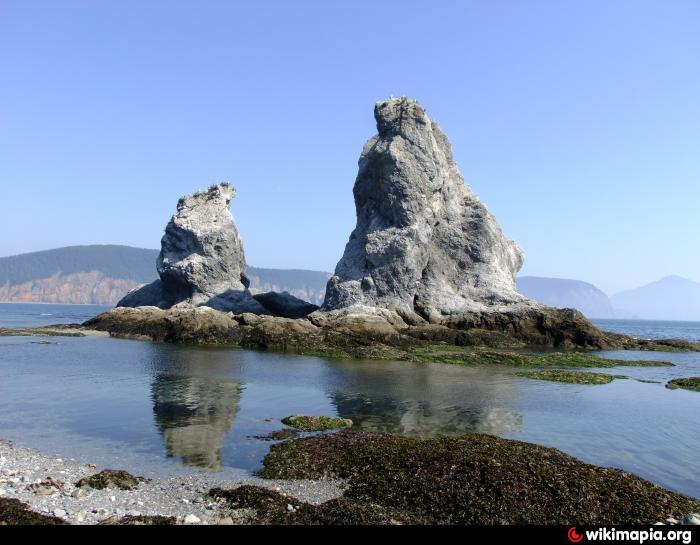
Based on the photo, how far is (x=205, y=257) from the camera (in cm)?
8044

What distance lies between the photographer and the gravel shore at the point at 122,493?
500 inches

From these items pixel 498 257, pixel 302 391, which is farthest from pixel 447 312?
pixel 302 391

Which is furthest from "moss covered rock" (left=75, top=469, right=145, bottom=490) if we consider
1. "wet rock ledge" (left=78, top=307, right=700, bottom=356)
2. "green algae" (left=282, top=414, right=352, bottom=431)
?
"wet rock ledge" (left=78, top=307, right=700, bottom=356)

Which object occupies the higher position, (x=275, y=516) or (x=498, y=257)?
(x=498, y=257)

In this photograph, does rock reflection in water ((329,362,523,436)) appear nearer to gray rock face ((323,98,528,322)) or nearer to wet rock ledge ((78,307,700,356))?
wet rock ledge ((78,307,700,356))

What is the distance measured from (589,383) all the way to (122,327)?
5346 cm

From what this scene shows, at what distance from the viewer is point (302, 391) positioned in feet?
105

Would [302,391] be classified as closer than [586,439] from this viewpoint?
No

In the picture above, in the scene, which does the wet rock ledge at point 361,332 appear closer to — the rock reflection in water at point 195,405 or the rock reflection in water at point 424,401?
the rock reflection in water at point 424,401

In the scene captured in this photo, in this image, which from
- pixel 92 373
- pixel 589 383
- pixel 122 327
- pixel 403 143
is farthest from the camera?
pixel 403 143

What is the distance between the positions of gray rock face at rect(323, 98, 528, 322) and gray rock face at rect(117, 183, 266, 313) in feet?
61.4

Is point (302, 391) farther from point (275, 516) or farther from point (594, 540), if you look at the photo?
point (594, 540)

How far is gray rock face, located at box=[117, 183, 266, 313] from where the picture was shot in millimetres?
79062

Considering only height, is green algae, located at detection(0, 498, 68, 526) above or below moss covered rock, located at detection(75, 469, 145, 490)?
above
